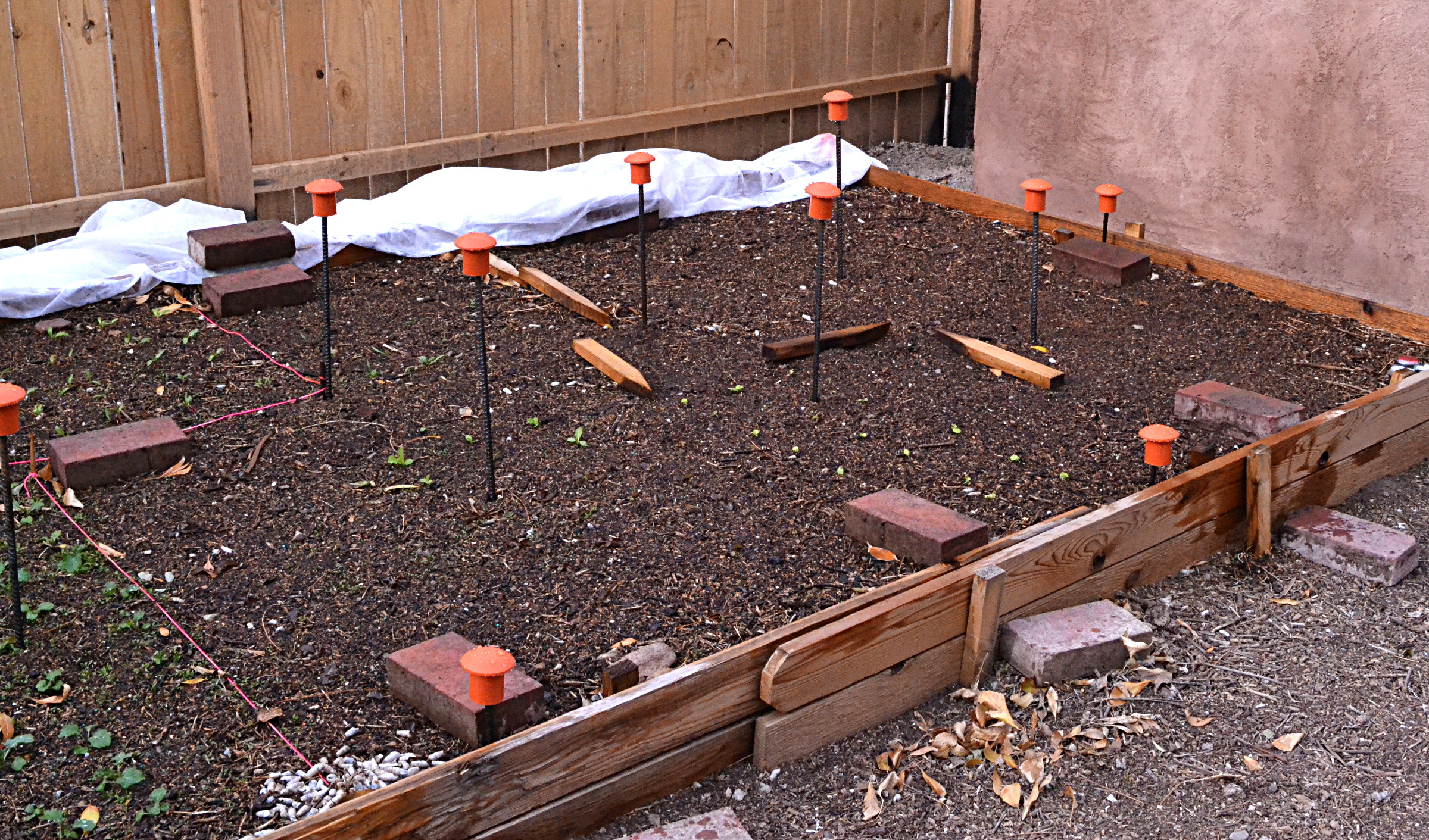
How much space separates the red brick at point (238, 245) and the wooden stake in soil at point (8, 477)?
227 centimetres

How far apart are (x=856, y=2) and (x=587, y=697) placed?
5875 mm

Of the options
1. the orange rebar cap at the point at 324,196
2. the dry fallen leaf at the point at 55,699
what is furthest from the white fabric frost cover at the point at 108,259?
the dry fallen leaf at the point at 55,699

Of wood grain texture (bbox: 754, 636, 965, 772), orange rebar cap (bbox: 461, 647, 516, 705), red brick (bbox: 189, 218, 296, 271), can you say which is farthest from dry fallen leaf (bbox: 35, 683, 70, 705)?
red brick (bbox: 189, 218, 296, 271)

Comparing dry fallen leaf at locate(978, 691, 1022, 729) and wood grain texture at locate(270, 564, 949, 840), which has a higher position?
wood grain texture at locate(270, 564, 949, 840)

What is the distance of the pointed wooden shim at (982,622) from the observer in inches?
144

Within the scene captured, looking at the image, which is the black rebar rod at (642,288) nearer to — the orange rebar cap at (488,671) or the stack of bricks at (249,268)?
the stack of bricks at (249,268)

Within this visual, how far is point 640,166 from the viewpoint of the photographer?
5.48 meters

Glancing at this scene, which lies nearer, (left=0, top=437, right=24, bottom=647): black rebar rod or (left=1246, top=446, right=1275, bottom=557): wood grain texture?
(left=0, top=437, right=24, bottom=647): black rebar rod

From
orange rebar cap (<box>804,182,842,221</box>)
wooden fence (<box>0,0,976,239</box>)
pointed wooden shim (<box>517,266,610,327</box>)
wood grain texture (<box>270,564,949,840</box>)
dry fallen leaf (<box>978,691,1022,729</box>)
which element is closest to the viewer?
wood grain texture (<box>270,564,949,840</box>)

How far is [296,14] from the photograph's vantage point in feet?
20.3

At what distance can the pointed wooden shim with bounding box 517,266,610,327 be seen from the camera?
565cm

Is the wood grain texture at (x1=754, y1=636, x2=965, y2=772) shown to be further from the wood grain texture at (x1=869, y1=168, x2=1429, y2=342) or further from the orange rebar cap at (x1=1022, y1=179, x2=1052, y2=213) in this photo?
the wood grain texture at (x1=869, y1=168, x2=1429, y2=342)

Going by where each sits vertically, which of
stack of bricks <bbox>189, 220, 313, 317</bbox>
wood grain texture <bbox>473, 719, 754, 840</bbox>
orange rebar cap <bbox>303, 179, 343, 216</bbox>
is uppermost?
orange rebar cap <bbox>303, 179, 343, 216</bbox>

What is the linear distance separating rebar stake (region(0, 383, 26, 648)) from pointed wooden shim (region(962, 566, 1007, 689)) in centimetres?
243
